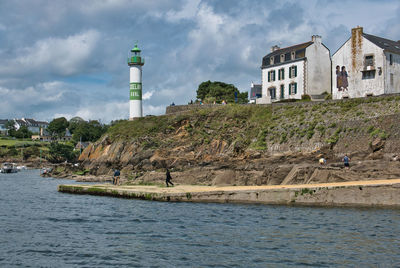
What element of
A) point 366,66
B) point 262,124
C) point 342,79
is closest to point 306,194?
point 262,124

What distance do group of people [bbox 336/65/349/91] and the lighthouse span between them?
31.5 meters

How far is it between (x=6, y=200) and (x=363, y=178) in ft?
89.3

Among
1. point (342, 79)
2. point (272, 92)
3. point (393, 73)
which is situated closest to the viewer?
point (393, 73)

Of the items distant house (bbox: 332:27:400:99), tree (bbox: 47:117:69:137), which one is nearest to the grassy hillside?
distant house (bbox: 332:27:400:99)

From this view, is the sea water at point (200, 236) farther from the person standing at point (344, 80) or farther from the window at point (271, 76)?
the window at point (271, 76)

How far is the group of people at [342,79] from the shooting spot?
56.6 metres

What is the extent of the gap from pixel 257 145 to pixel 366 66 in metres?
15.6

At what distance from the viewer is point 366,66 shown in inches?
2133

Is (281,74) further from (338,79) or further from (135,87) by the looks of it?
(135,87)

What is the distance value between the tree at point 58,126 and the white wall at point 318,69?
5641 inches

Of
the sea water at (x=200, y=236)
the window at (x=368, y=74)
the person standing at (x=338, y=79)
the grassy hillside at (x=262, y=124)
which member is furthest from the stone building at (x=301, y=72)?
the sea water at (x=200, y=236)

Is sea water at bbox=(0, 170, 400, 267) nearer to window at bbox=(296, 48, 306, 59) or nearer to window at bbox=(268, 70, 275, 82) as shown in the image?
window at bbox=(296, 48, 306, 59)

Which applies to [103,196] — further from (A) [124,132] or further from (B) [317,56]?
(B) [317,56]

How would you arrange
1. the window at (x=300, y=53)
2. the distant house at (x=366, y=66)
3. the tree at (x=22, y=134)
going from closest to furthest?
1. the distant house at (x=366, y=66)
2. the window at (x=300, y=53)
3. the tree at (x=22, y=134)
